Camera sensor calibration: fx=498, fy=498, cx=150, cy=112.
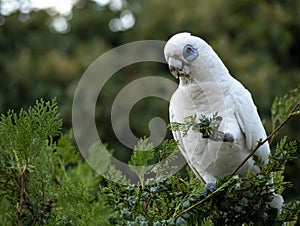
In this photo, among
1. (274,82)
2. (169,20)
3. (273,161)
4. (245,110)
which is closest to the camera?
(273,161)

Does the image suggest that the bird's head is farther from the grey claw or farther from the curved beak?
the grey claw

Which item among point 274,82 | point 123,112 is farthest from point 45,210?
point 274,82

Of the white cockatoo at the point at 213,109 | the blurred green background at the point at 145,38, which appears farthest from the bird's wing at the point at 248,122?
the blurred green background at the point at 145,38

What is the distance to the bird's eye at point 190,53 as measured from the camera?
29.1 inches

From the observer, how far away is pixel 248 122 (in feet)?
2.60

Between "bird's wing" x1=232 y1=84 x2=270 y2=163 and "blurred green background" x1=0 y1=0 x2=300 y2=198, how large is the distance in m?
1.36

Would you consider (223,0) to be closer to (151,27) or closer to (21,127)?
(151,27)

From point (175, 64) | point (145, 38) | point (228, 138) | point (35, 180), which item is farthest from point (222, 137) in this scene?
point (145, 38)

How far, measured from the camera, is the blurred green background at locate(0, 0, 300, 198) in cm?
233

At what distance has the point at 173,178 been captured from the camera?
0.67 metres

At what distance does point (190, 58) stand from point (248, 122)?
0.47 feet

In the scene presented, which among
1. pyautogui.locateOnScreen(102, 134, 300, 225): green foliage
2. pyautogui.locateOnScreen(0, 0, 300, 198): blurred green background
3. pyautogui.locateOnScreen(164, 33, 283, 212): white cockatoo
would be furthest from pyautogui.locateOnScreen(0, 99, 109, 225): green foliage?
pyautogui.locateOnScreen(0, 0, 300, 198): blurred green background

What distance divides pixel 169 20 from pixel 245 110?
6.11ft

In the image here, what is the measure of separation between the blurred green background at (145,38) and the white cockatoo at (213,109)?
1362 millimetres
